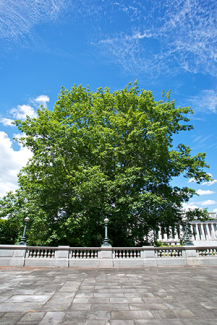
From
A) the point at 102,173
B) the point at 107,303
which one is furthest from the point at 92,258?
the point at 107,303

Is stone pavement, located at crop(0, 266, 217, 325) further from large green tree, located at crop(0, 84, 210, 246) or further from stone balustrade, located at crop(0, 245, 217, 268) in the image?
large green tree, located at crop(0, 84, 210, 246)

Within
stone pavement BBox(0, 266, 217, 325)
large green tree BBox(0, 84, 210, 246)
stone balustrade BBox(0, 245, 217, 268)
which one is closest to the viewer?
stone pavement BBox(0, 266, 217, 325)

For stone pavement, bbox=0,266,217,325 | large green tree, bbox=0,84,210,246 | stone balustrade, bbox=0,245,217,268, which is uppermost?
large green tree, bbox=0,84,210,246

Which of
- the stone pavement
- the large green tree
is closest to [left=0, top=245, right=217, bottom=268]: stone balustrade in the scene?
the large green tree

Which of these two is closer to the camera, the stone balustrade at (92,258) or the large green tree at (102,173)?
the stone balustrade at (92,258)

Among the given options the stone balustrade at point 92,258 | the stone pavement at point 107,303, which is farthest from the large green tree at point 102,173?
the stone pavement at point 107,303

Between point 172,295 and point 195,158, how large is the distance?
14.9 m

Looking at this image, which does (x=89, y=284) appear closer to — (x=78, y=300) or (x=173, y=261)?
(x=78, y=300)

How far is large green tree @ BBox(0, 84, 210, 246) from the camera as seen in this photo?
1595cm

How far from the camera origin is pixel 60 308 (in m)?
4.91

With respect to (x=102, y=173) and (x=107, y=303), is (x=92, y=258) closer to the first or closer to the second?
(x=102, y=173)

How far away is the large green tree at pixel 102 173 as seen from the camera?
16.0 m

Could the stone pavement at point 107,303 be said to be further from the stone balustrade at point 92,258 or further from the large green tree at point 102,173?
the large green tree at point 102,173

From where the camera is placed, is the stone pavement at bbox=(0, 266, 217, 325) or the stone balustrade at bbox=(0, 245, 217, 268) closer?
the stone pavement at bbox=(0, 266, 217, 325)
